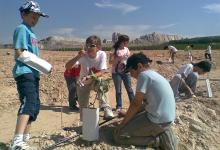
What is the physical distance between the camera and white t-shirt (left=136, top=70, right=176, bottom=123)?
4.97m

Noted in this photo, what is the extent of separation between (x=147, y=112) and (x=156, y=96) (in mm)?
297

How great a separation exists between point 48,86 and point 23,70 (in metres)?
5.81

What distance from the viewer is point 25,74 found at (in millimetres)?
4785

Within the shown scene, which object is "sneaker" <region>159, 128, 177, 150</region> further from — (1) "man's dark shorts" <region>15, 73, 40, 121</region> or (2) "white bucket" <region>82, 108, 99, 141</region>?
(1) "man's dark shorts" <region>15, 73, 40, 121</region>

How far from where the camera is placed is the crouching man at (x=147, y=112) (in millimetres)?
5012

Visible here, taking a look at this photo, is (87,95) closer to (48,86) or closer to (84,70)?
(84,70)

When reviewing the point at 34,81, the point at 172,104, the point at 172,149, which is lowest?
the point at 172,149

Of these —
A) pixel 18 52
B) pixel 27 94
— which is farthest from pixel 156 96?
pixel 18 52

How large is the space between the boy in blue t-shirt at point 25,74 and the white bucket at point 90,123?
0.67 metres

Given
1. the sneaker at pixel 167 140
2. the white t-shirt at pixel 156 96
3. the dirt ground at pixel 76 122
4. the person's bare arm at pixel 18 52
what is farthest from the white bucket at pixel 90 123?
the person's bare arm at pixel 18 52

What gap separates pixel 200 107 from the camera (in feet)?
24.8

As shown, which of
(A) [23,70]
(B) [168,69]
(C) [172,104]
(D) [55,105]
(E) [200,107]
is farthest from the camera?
(B) [168,69]

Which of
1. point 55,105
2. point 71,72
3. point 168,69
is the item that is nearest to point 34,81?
point 71,72

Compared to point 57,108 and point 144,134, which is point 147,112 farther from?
point 57,108
